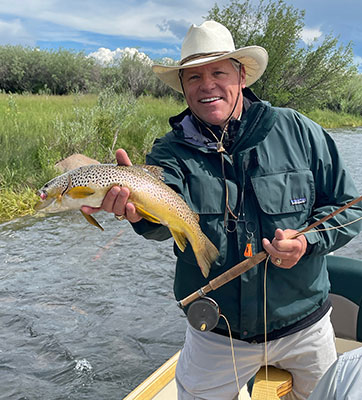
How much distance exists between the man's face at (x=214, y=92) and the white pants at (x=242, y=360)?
3.62ft

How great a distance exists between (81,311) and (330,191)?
4.63 m

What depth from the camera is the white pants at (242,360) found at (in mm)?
2270

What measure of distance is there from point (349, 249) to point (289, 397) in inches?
244

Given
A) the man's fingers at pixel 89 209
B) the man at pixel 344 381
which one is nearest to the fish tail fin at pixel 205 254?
the man's fingers at pixel 89 209

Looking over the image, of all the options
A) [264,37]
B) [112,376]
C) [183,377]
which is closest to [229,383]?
[183,377]

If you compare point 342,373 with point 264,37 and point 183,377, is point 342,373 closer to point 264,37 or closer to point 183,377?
point 183,377

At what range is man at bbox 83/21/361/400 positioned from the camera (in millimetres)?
2193

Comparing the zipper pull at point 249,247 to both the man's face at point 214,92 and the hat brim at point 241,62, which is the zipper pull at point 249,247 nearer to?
the man's face at point 214,92

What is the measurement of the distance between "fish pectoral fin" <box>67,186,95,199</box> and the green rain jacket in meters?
0.35

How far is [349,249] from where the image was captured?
8211 millimetres

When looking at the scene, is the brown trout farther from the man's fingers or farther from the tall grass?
the tall grass

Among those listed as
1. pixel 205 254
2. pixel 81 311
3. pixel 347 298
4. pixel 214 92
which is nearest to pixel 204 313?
pixel 205 254

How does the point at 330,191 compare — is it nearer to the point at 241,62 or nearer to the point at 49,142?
the point at 241,62

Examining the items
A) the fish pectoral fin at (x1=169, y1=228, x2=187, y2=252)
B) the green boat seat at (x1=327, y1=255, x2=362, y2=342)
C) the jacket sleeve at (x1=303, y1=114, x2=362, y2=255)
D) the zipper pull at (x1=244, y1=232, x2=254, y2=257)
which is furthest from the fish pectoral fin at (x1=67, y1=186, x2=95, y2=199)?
the green boat seat at (x1=327, y1=255, x2=362, y2=342)
